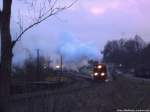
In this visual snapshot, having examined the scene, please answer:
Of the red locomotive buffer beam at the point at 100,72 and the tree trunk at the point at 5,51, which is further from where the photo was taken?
the red locomotive buffer beam at the point at 100,72

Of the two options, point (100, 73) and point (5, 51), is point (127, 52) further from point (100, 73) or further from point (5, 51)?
point (5, 51)

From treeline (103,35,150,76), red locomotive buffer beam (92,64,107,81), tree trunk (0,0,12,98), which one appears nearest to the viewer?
tree trunk (0,0,12,98)

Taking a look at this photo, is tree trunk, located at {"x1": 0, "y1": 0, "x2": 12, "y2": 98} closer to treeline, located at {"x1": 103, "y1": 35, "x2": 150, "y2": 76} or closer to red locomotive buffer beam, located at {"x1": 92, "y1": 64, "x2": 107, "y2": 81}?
red locomotive buffer beam, located at {"x1": 92, "y1": 64, "x2": 107, "y2": 81}

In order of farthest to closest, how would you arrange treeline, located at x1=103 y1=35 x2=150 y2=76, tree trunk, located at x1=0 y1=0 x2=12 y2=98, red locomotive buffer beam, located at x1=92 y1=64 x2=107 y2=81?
treeline, located at x1=103 y1=35 x2=150 y2=76
red locomotive buffer beam, located at x1=92 y1=64 x2=107 y2=81
tree trunk, located at x1=0 y1=0 x2=12 y2=98

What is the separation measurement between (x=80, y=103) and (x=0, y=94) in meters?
15.0

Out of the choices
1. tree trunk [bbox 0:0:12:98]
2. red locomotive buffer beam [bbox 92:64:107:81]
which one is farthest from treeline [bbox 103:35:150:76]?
tree trunk [bbox 0:0:12:98]

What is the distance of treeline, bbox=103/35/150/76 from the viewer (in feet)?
463

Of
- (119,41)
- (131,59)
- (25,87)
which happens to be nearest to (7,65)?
(25,87)

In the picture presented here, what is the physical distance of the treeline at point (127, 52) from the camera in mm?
141250

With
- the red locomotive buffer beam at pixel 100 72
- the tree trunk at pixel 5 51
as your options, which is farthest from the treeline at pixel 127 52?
the tree trunk at pixel 5 51

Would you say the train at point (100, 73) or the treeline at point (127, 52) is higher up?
the treeline at point (127, 52)

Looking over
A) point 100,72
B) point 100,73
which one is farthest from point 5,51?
point 100,72

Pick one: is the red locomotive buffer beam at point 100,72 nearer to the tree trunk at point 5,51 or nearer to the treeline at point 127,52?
the treeline at point 127,52

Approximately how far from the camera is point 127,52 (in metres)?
156
